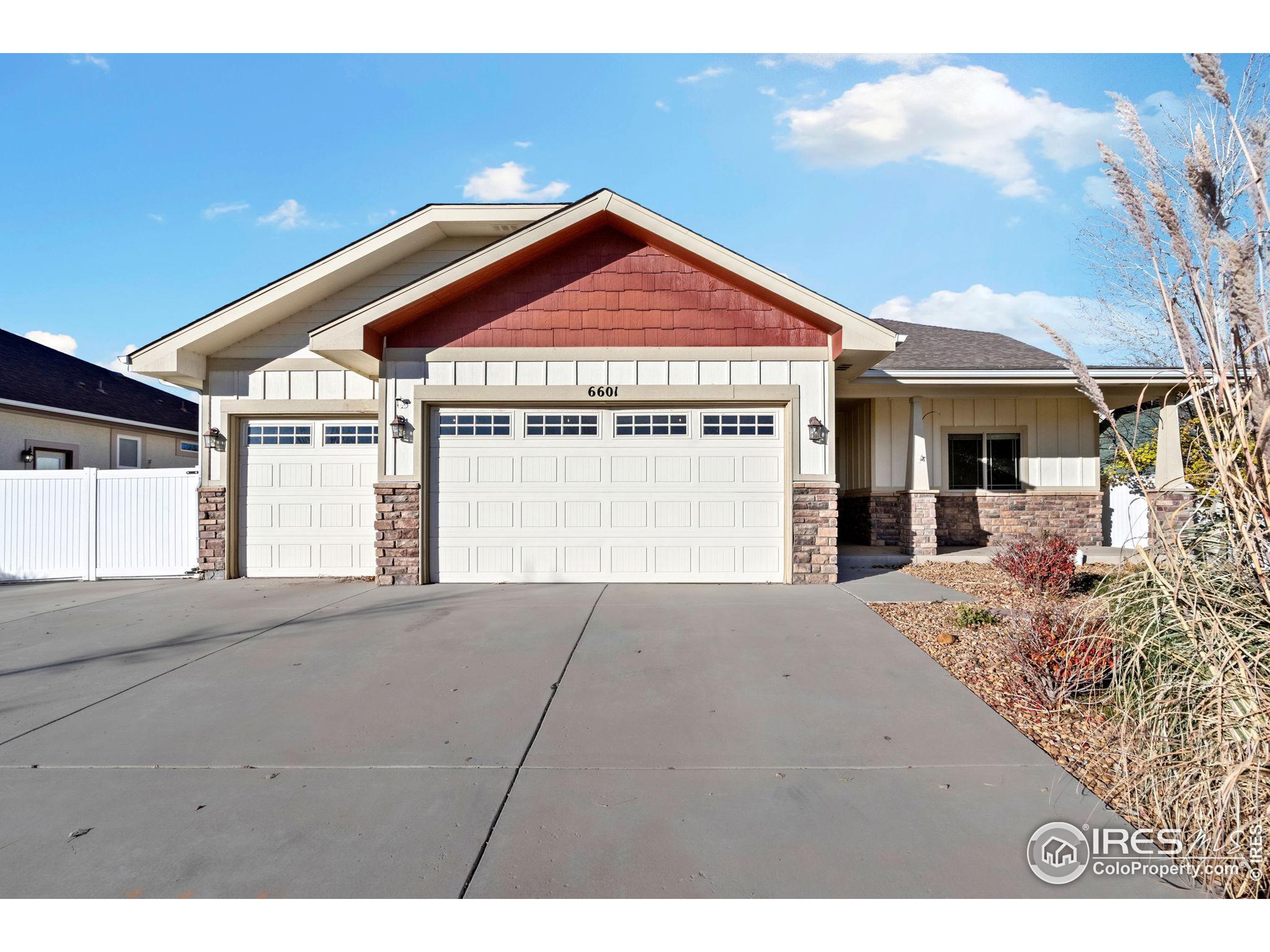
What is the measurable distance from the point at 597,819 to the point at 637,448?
20.3 feet

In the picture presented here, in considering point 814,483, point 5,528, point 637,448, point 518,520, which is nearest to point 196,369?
point 5,528

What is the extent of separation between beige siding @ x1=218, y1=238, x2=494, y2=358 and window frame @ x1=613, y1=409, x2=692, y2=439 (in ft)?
13.8

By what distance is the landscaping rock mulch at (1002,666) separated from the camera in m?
3.23

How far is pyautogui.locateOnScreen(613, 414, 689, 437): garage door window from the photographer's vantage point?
28.4 ft

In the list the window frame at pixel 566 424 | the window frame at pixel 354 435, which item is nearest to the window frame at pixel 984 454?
the window frame at pixel 566 424

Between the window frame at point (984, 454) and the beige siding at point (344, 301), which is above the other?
the beige siding at point (344, 301)

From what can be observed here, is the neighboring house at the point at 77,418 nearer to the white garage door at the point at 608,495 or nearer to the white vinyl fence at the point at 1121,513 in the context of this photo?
the white garage door at the point at 608,495

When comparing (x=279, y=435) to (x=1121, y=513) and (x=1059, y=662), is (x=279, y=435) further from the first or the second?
(x=1121, y=513)

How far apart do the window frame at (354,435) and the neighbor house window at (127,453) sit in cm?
1001

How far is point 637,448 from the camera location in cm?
865

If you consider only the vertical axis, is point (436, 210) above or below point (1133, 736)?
above

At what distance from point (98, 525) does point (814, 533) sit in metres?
11.0

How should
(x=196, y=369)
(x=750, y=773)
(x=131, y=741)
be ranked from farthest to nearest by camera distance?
(x=196, y=369) < (x=131, y=741) < (x=750, y=773)

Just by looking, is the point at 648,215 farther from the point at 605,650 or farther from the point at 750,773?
the point at 750,773
